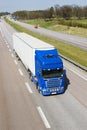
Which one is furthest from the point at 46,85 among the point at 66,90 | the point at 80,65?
the point at 80,65

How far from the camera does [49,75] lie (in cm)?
1758

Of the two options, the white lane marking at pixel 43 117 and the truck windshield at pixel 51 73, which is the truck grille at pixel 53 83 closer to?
the truck windshield at pixel 51 73

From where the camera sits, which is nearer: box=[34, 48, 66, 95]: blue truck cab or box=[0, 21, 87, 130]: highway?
box=[0, 21, 87, 130]: highway

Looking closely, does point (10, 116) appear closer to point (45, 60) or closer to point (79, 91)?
point (45, 60)

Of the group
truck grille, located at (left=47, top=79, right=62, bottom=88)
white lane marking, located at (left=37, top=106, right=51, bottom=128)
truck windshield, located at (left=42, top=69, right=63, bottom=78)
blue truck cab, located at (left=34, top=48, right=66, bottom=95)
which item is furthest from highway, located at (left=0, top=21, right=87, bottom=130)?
truck windshield, located at (left=42, top=69, right=63, bottom=78)

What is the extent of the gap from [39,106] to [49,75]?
232 cm

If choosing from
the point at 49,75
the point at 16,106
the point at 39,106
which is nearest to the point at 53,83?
the point at 49,75

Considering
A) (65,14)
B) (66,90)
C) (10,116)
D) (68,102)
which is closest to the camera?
(10,116)

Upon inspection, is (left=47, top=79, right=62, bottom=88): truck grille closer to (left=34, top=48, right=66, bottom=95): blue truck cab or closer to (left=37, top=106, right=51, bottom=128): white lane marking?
(left=34, top=48, right=66, bottom=95): blue truck cab

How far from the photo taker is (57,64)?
697 inches

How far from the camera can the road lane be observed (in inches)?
548

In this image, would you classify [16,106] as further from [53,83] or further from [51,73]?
[51,73]

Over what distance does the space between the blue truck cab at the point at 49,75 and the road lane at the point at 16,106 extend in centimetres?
Answer: 131

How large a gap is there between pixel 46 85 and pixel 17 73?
25.3 feet
